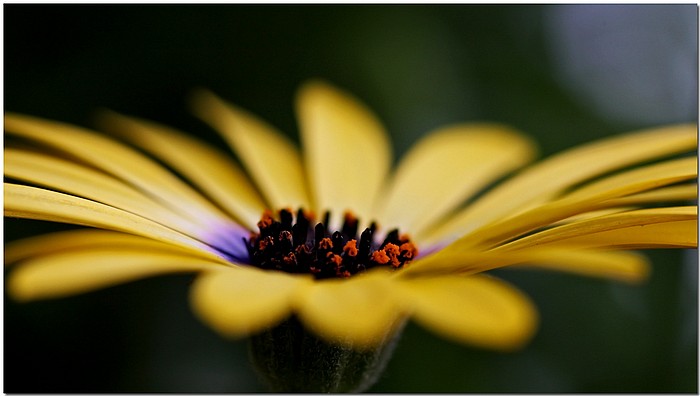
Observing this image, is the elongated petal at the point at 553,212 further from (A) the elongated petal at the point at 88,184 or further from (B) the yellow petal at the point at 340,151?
(B) the yellow petal at the point at 340,151

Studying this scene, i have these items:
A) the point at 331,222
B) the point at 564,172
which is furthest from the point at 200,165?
the point at 564,172

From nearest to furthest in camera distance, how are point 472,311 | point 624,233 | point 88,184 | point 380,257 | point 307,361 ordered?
point 472,311 → point 624,233 → point 307,361 → point 88,184 → point 380,257

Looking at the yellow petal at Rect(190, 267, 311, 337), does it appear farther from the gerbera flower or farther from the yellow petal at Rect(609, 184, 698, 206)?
the yellow petal at Rect(609, 184, 698, 206)

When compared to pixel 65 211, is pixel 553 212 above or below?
above

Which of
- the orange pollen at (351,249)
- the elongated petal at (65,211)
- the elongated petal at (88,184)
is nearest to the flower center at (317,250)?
the orange pollen at (351,249)

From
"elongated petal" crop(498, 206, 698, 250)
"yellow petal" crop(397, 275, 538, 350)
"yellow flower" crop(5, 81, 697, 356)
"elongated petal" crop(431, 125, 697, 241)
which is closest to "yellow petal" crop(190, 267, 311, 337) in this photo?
"yellow flower" crop(5, 81, 697, 356)

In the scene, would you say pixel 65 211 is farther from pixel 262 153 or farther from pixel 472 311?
pixel 262 153

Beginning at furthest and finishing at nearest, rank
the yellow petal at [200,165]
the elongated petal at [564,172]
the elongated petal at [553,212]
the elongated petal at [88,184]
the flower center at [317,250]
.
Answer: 1. the yellow petal at [200,165]
2. the elongated petal at [564,172]
3. the flower center at [317,250]
4. the elongated petal at [88,184]
5. the elongated petal at [553,212]
